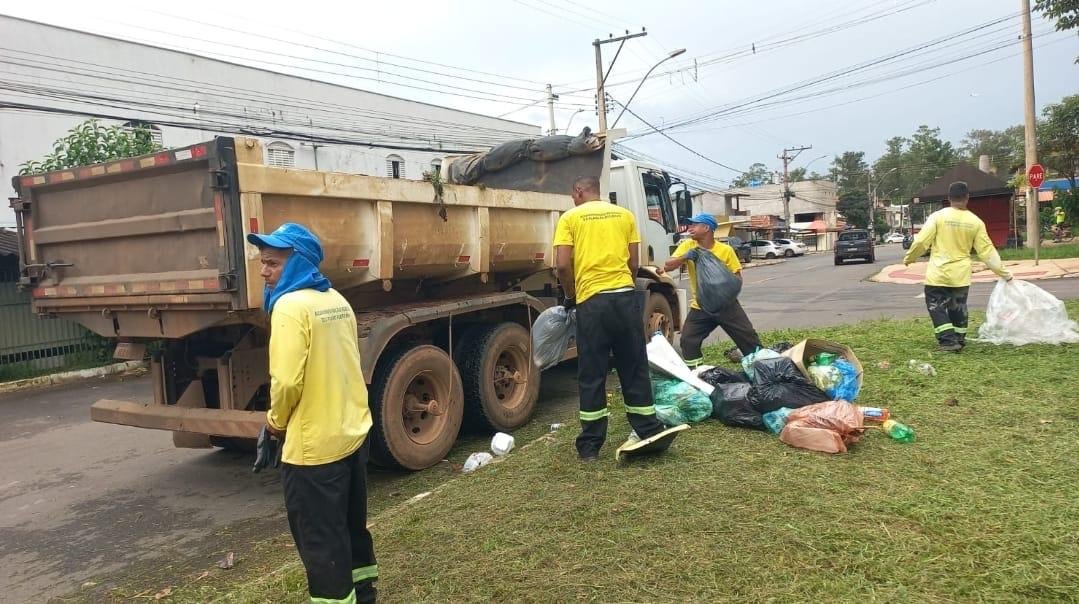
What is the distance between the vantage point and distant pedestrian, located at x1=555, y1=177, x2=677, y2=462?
4.20 m

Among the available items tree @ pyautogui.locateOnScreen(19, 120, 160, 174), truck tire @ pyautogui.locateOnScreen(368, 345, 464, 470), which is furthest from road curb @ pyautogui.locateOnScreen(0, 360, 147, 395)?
truck tire @ pyautogui.locateOnScreen(368, 345, 464, 470)

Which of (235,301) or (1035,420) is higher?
(235,301)

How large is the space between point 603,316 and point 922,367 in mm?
3443

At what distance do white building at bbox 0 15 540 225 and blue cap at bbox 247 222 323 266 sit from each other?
12.4 metres

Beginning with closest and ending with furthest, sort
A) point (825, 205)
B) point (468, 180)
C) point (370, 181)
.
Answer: point (370, 181) → point (468, 180) → point (825, 205)

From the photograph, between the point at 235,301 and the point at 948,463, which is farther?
the point at 235,301

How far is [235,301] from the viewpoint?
405 cm

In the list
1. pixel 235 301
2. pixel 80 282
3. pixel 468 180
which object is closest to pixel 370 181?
pixel 235 301

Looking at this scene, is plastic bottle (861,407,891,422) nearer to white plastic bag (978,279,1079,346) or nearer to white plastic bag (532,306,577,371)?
white plastic bag (532,306,577,371)

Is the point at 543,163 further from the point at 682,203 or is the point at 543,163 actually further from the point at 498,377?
the point at 498,377

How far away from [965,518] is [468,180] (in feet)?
20.6

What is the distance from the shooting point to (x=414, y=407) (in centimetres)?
520

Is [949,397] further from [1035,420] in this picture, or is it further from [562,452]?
[562,452]

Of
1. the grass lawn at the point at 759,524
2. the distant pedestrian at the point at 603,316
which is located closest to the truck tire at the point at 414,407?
the grass lawn at the point at 759,524
